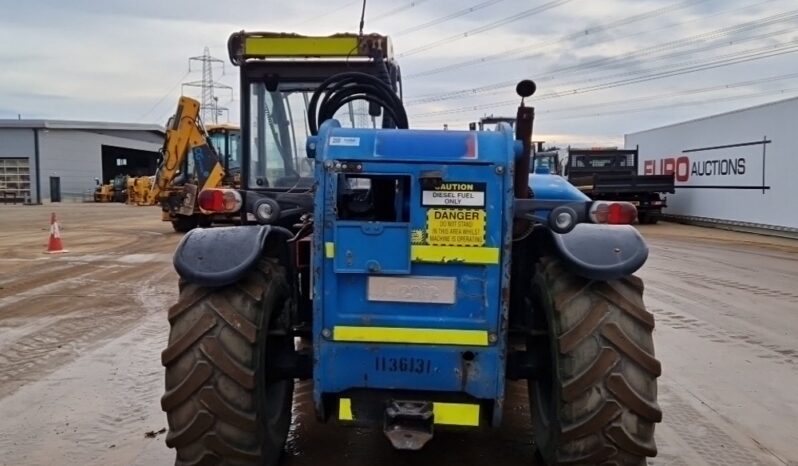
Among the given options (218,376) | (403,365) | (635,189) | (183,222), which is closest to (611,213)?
(403,365)

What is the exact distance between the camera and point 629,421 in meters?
3.55

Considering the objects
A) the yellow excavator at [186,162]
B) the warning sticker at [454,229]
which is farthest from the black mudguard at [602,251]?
the yellow excavator at [186,162]

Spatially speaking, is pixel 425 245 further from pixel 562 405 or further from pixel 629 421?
pixel 629 421

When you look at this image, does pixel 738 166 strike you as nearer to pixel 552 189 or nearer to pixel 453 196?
pixel 552 189

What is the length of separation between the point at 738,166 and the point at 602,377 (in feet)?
69.6

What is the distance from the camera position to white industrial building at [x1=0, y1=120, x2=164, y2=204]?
52500mm

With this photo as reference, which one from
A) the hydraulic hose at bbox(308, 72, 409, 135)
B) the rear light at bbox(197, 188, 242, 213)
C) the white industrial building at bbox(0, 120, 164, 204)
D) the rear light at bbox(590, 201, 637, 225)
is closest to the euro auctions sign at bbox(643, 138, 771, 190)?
the hydraulic hose at bbox(308, 72, 409, 135)

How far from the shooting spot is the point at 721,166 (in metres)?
23.7

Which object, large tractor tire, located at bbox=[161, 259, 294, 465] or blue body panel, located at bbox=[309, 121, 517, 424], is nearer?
blue body panel, located at bbox=[309, 121, 517, 424]

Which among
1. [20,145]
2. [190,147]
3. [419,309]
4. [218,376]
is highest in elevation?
[20,145]

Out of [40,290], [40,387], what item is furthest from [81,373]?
[40,290]

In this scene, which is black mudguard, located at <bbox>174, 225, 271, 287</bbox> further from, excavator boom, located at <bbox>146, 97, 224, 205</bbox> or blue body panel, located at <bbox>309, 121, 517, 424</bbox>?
excavator boom, located at <bbox>146, 97, 224, 205</bbox>

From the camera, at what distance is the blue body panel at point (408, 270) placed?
345cm

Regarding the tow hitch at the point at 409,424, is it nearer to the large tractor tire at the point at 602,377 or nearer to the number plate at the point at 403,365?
the number plate at the point at 403,365
